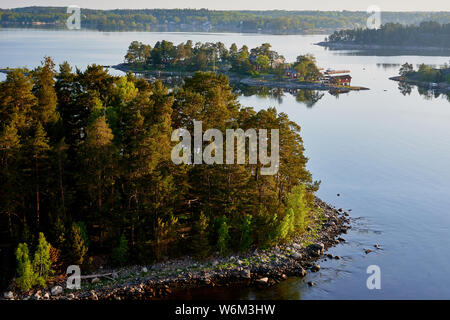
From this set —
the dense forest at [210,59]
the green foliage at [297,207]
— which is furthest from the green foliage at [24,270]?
the dense forest at [210,59]

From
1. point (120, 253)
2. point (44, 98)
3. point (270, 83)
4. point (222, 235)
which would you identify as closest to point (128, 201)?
point (120, 253)

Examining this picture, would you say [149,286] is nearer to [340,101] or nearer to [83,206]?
[83,206]

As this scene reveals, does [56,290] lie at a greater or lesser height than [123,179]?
lesser

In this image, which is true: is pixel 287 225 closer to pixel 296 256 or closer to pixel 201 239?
pixel 296 256

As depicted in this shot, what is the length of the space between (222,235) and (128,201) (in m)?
6.18

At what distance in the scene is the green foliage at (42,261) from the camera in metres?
26.2

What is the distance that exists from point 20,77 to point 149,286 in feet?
49.3

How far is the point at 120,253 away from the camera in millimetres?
29078

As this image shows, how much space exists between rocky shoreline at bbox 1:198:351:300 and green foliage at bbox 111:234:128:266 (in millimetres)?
534

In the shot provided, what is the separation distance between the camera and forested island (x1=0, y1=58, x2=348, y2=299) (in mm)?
27531

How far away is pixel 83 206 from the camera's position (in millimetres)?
30156

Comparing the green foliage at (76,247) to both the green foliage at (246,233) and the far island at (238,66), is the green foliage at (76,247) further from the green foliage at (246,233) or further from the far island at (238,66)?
the far island at (238,66)
